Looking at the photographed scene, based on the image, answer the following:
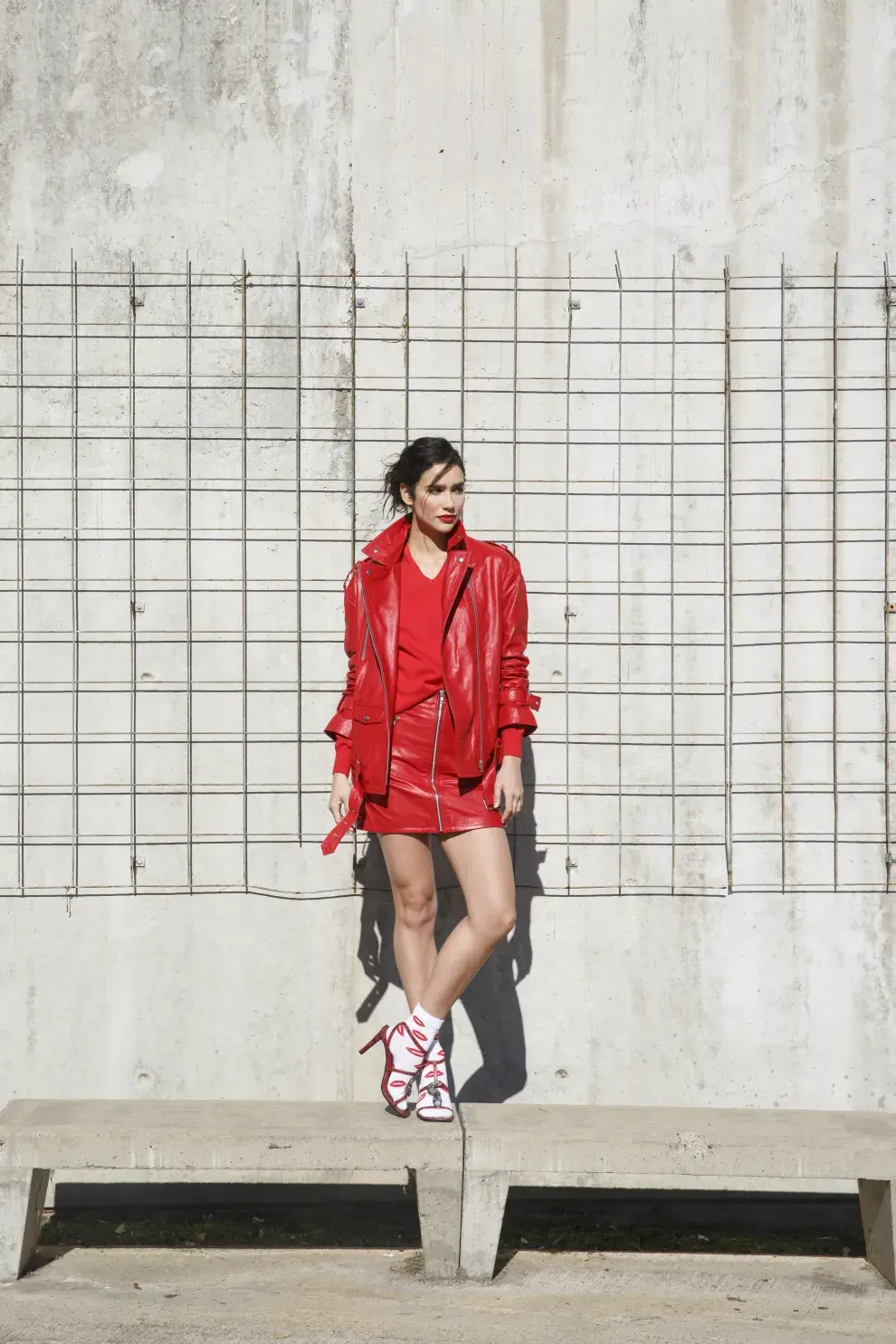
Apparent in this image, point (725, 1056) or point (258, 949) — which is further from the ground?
point (258, 949)

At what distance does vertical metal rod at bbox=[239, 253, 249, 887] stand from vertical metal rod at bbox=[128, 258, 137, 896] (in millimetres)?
326

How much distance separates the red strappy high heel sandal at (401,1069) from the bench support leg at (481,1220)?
0.83 ft

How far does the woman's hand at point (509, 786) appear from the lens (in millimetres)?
3248

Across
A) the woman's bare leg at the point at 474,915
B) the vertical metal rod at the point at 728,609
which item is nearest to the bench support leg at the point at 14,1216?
the woman's bare leg at the point at 474,915

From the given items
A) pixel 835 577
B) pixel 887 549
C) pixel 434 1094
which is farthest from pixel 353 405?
pixel 434 1094

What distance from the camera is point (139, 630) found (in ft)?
12.8

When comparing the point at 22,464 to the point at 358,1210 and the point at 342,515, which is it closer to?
the point at 342,515

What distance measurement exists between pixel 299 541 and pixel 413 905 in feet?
3.99

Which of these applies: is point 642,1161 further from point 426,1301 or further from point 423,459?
point 423,459

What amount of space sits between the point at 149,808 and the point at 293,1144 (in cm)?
125

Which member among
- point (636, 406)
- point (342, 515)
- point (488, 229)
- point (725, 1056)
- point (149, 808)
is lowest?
point (725, 1056)

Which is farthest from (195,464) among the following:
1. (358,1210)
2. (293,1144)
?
(358,1210)

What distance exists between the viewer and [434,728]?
328 cm

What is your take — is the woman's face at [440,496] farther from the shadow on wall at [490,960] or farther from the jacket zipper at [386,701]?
the shadow on wall at [490,960]
